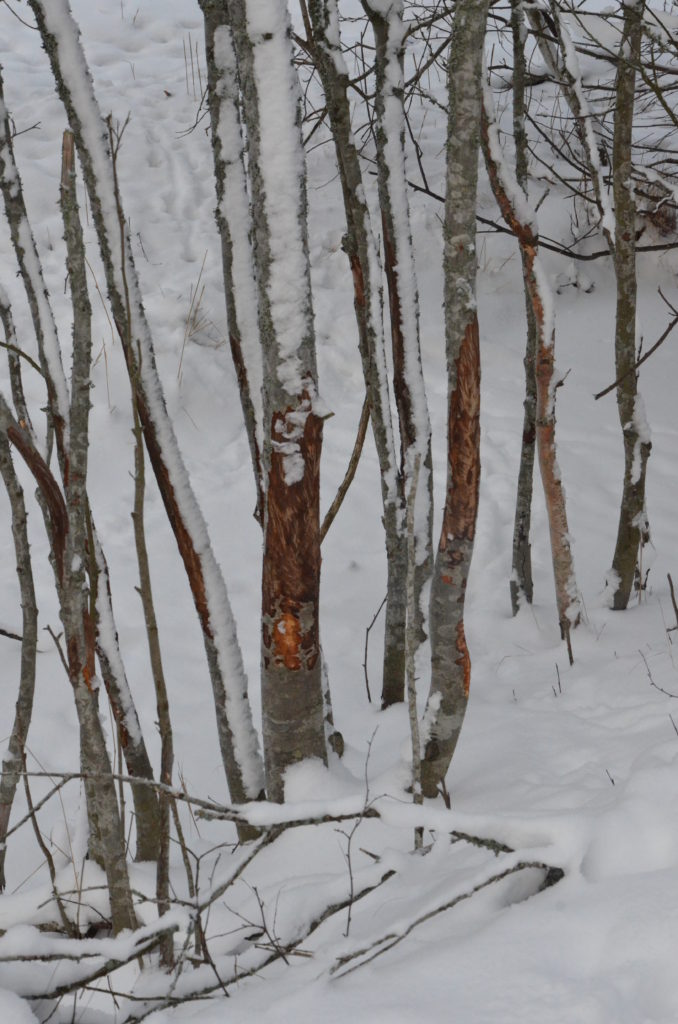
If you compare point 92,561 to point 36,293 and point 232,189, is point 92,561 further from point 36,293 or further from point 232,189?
point 232,189

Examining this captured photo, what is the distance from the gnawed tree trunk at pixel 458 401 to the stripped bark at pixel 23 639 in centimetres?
82

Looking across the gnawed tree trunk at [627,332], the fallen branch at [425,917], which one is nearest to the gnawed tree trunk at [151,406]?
the fallen branch at [425,917]

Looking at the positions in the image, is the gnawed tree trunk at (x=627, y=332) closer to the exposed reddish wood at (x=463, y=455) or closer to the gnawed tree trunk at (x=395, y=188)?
the gnawed tree trunk at (x=395, y=188)

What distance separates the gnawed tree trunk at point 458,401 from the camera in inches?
55.7

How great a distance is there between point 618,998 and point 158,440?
48.0 inches

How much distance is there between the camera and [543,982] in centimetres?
93

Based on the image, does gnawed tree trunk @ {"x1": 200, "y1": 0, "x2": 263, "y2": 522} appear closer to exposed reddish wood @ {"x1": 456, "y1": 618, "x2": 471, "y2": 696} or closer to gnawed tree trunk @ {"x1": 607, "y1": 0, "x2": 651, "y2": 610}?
exposed reddish wood @ {"x1": 456, "y1": 618, "x2": 471, "y2": 696}

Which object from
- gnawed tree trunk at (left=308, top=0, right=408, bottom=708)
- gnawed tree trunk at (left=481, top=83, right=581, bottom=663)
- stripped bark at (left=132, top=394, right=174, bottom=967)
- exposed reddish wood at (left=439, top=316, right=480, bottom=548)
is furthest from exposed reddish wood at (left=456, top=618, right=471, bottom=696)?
gnawed tree trunk at (left=481, top=83, right=581, bottom=663)

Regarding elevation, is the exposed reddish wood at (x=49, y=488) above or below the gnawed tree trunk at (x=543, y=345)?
below

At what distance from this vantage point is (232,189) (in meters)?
1.78


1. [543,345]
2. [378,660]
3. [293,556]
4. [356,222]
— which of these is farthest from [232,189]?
[378,660]

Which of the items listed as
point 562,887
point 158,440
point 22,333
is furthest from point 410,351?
point 22,333

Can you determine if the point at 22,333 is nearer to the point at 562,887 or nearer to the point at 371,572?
the point at 371,572

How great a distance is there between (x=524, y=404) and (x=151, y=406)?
172 centimetres
